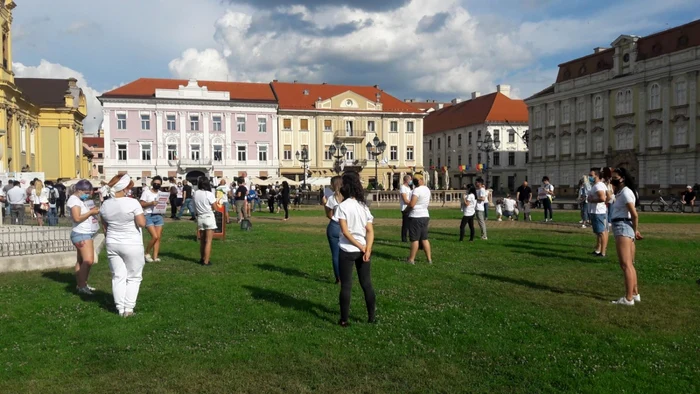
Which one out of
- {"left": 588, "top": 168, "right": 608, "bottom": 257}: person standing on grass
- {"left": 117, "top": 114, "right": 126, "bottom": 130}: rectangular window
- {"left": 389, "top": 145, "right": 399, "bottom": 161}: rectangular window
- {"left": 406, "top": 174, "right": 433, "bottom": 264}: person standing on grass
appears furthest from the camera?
{"left": 389, "top": 145, "right": 399, "bottom": 161}: rectangular window

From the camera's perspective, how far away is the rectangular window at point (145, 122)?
6122cm

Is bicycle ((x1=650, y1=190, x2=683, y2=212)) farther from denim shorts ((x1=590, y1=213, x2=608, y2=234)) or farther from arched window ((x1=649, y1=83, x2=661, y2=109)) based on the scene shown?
arched window ((x1=649, y1=83, x2=661, y2=109))

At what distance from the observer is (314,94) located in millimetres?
70062

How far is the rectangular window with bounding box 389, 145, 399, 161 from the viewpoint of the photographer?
229ft

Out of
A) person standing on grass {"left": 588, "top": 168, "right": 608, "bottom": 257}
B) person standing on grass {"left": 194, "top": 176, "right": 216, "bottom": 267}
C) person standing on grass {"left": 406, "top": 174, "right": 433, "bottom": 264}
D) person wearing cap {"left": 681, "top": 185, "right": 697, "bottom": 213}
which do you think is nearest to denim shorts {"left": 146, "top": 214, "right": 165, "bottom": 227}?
person standing on grass {"left": 194, "top": 176, "right": 216, "bottom": 267}

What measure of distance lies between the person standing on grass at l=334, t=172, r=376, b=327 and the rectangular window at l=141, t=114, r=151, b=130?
194 ft

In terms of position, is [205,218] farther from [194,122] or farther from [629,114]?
[194,122]

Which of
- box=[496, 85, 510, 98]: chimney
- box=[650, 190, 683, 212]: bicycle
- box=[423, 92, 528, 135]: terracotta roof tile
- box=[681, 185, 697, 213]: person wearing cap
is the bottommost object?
box=[650, 190, 683, 212]: bicycle

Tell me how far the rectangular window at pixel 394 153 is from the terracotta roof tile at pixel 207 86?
1570cm

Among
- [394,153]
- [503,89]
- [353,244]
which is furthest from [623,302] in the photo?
[503,89]

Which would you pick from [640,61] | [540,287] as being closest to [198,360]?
[540,287]

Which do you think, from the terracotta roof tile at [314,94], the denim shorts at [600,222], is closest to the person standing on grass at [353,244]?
the denim shorts at [600,222]

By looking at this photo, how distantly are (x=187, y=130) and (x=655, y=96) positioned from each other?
156 feet

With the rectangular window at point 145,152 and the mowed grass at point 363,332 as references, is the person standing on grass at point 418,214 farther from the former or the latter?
the rectangular window at point 145,152
